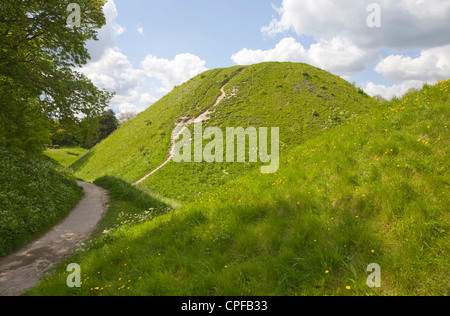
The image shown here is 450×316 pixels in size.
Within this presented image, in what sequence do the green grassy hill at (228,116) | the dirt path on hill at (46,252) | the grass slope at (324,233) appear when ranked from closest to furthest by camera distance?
the grass slope at (324,233) < the dirt path on hill at (46,252) < the green grassy hill at (228,116)

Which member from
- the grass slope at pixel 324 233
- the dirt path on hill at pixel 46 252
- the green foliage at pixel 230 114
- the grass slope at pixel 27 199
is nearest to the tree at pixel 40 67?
the grass slope at pixel 27 199

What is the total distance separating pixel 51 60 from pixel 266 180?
588 inches

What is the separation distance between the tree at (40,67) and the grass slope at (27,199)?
228cm

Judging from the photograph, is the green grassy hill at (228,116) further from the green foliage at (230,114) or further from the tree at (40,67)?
the tree at (40,67)

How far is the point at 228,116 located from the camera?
1199 inches

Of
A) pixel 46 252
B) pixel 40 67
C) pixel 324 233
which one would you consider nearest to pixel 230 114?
pixel 40 67

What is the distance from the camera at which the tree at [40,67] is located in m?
10.4

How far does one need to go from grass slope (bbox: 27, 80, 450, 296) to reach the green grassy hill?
13102 mm

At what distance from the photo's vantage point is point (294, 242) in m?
4.69

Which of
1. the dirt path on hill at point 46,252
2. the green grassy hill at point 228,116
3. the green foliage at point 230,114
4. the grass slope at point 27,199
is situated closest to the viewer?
the dirt path on hill at point 46,252

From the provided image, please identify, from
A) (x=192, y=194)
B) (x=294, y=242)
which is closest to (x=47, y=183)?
(x=192, y=194)

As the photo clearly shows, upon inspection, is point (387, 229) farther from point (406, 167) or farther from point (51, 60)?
point (51, 60)

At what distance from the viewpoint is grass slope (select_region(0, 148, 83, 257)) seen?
952 cm

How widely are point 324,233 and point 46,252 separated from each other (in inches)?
420
